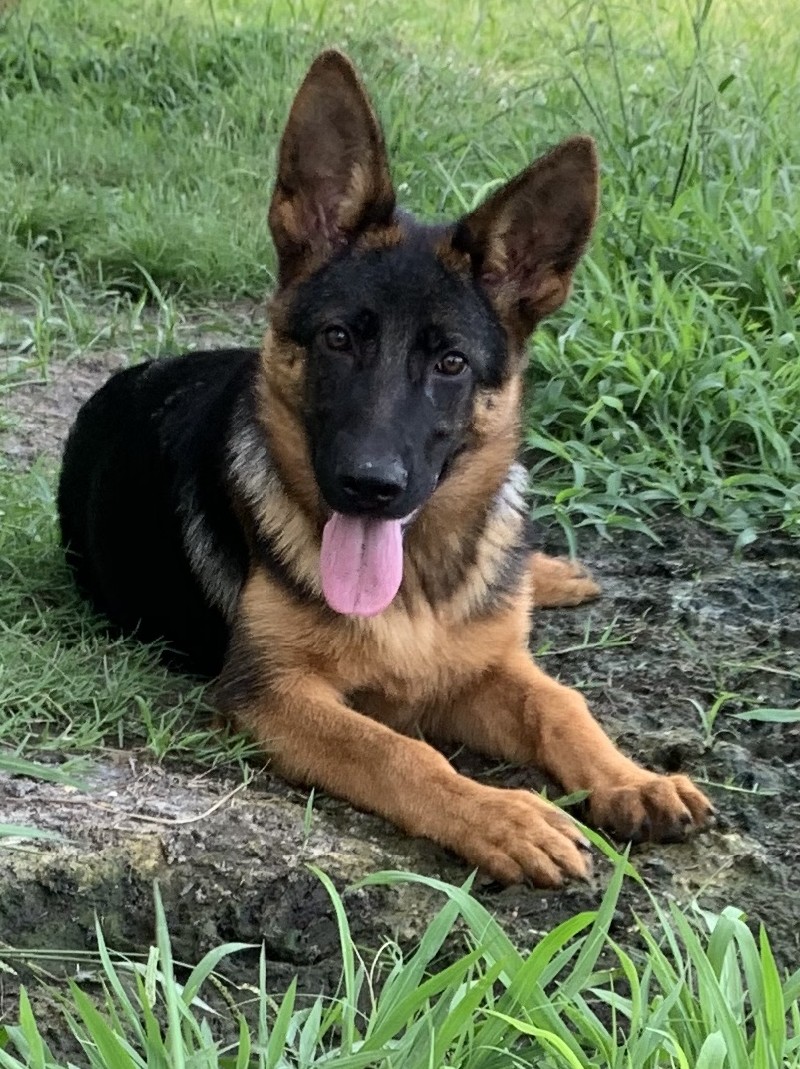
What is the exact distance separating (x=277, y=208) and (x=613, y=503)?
176 centimetres

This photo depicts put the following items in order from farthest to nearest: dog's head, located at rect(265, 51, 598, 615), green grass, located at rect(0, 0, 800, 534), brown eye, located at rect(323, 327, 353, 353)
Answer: green grass, located at rect(0, 0, 800, 534) → brown eye, located at rect(323, 327, 353, 353) → dog's head, located at rect(265, 51, 598, 615)

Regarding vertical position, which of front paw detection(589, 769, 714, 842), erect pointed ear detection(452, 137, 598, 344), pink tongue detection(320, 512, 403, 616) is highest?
erect pointed ear detection(452, 137, 598, 344)

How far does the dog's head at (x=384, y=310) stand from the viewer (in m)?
3.17

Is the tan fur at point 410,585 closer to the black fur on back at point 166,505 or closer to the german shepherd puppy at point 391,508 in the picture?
the german shepherd puppy at point 391,508

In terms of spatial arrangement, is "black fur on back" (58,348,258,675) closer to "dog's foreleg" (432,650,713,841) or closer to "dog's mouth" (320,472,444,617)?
"dog's mouth" (320,472,444,617)

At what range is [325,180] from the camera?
346cm

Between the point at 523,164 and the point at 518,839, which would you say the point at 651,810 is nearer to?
the point at 518,839

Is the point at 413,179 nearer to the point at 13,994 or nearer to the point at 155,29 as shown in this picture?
the point at 155,29

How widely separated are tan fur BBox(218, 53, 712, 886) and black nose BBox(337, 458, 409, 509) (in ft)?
1.20

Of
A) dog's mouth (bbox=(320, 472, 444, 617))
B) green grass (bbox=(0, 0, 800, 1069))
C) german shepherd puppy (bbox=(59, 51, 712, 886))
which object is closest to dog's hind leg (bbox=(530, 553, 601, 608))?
green grass (bbox=(0, 0, 800, 1069))

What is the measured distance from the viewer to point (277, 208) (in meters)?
3.46

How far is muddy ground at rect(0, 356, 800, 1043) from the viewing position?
276 centimetres

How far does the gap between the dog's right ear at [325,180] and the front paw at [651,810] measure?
5.13 feet

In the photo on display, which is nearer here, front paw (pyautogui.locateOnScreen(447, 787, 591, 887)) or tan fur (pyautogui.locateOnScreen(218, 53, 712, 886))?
front paw (pyautogui.locateOnScreen(447, 787, 591, 887))
